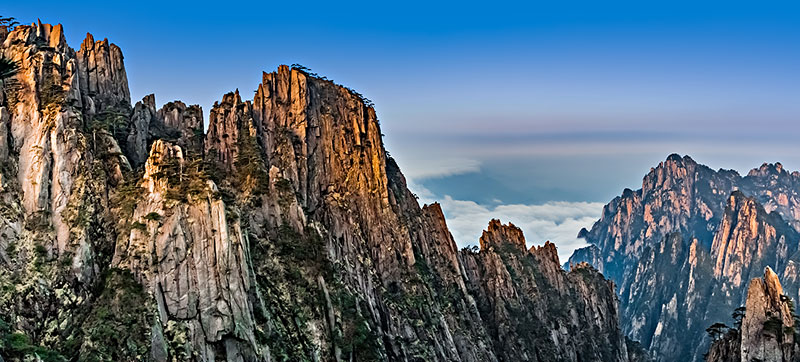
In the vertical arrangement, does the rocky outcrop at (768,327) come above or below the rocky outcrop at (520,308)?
below

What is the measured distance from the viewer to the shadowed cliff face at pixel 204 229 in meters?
75.9

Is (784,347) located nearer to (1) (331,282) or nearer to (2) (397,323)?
(2) (397,323)

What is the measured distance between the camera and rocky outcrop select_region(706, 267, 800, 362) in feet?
416

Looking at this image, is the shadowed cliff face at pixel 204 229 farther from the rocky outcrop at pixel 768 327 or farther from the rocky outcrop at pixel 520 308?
the rocky outcrop at pixel 768 327

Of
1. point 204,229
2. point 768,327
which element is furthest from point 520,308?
point 204,229

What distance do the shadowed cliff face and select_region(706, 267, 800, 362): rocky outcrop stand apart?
4245cm

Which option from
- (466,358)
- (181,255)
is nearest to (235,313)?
(181,255)

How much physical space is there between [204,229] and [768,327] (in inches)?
3517

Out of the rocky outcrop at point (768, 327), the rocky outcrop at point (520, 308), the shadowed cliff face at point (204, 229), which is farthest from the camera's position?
the rocky outcrop at point (520, 308)

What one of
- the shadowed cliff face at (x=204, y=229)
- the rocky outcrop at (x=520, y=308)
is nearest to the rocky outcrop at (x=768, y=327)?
the shadowed cliff face at (x=204, y=229)

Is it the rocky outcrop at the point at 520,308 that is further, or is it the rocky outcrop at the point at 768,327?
the rocky outcrop at the point at 520,308

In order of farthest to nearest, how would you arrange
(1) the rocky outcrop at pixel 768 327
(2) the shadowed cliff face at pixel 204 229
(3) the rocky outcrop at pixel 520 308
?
(3) the rocky outcrop at pixel 520 308, (1) the rocky outcrop at pixel 768 327, (2) the shadowed cliff face at pixel 204 229

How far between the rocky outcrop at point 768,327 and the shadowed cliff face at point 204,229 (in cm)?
4245

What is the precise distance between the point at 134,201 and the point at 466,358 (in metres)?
72.6
